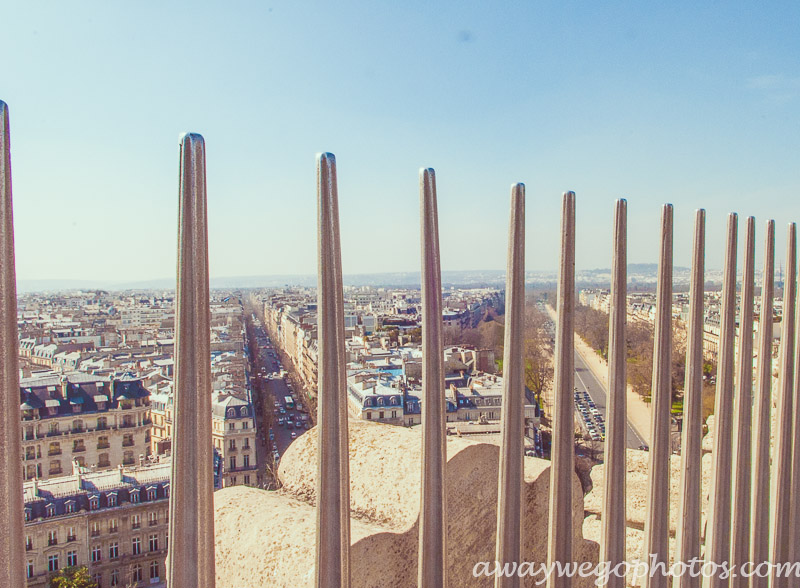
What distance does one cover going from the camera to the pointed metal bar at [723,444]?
1601 mm

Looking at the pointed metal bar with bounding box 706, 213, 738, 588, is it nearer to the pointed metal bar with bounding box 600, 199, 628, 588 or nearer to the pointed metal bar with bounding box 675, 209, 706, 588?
the pointed metal bar with bounding box 675, 209, 706, 588

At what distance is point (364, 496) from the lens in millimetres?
1209

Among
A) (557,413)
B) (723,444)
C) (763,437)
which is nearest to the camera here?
(557,413)

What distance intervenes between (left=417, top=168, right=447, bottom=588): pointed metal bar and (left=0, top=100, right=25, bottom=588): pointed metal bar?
0.60 metres

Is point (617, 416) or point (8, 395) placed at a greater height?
point (8, 395)

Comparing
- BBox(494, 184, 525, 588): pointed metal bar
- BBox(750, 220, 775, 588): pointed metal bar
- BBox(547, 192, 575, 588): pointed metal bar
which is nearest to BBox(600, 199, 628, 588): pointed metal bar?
BBox(547, 192, 575, 588): pointed metal bar

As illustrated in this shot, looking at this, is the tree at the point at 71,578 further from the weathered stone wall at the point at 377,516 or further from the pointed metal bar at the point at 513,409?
the pointed metal bar at the point at 513,409

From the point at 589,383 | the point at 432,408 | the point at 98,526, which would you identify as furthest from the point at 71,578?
the point at 432,408

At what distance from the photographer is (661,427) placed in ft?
4.53

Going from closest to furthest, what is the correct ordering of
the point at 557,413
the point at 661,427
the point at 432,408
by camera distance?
the point at 432,408, the point at 557,413, the point at 661,427

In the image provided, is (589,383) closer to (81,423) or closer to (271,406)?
(271,406)

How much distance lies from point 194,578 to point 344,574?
24cm

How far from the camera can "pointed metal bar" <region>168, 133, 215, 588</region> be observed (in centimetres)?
71

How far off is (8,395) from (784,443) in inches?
87.7
